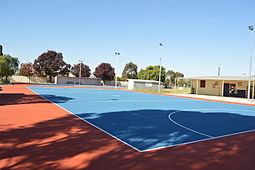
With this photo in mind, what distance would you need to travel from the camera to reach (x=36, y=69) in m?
58.6

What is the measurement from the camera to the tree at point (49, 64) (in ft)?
193

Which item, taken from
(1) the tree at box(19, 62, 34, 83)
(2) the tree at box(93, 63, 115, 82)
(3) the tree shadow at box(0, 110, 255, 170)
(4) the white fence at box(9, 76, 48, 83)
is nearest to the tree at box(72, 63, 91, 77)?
(2) the tree at box(93, 63, 115, 82)

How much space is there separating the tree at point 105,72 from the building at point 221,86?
142 feet

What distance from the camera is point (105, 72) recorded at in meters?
72.6

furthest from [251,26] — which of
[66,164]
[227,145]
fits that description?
[66,164]

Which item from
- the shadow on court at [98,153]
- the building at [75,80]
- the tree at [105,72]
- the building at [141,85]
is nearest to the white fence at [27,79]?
the building at [75,80]

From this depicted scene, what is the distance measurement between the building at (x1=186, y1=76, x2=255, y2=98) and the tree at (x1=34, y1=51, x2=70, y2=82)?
43722 millimetres

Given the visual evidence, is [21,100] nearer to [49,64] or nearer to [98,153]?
[98,153]

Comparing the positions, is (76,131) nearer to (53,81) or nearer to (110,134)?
(110,134)

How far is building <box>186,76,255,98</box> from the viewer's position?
28234mm

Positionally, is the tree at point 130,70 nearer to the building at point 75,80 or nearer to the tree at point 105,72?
the tree at point 105,72

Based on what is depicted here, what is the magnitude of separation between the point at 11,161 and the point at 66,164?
4.05ft

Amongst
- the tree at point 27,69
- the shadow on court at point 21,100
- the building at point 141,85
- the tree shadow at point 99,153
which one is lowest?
the tree shadow at point 99,153

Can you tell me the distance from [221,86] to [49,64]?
4940cm
